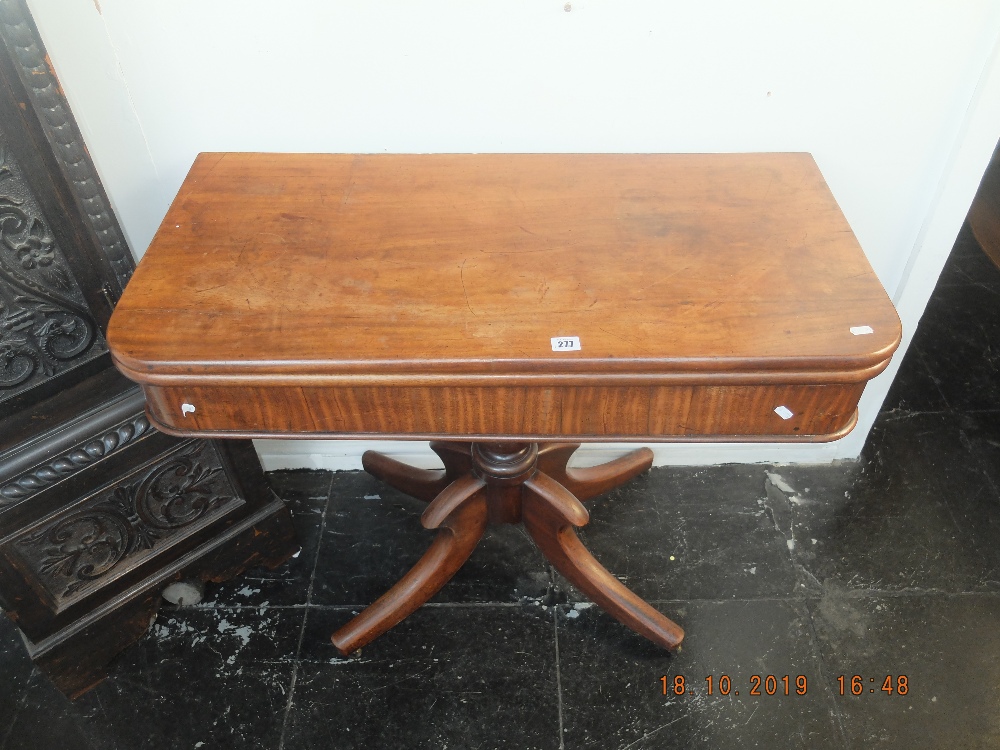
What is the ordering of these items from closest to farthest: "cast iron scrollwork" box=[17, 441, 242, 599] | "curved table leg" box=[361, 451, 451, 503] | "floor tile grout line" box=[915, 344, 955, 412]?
"cast iron scrollwork" box=[17, 441, 242, 599]
"curved table leg" box=[361, 451, 451, 503]
"floor tile grout line" box=[915, 344, 955, 412]

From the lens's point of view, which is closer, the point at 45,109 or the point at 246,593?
the point at 45,109

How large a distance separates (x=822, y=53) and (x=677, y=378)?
2.35ft

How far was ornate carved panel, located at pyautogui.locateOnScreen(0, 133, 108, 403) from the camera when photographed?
113cm

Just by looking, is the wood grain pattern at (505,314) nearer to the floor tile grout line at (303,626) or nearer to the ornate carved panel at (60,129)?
the ornate carved panel at (60,129)

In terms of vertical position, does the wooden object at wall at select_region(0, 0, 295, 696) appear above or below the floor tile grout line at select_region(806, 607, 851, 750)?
above

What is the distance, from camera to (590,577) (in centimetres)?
156

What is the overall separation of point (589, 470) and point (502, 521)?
12.1 inches

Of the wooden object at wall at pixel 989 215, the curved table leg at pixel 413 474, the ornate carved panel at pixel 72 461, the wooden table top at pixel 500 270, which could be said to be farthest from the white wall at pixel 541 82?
the curved table leg at pixel 413 474

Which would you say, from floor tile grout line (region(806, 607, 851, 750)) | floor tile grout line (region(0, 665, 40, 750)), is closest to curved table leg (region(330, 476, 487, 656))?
floor tile grout line (region(0, 665, 40, 750))

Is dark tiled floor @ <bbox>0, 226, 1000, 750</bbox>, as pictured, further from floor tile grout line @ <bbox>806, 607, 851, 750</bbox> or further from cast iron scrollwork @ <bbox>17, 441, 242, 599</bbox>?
cast iron scrollwork @ <bbox>17, 441, 242, 599</bbox>

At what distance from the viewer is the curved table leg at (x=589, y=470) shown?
1.64 meters

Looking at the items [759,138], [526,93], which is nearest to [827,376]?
[759,138]

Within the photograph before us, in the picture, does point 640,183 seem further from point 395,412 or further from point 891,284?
point 891,284

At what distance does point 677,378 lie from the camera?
38.4 inches
